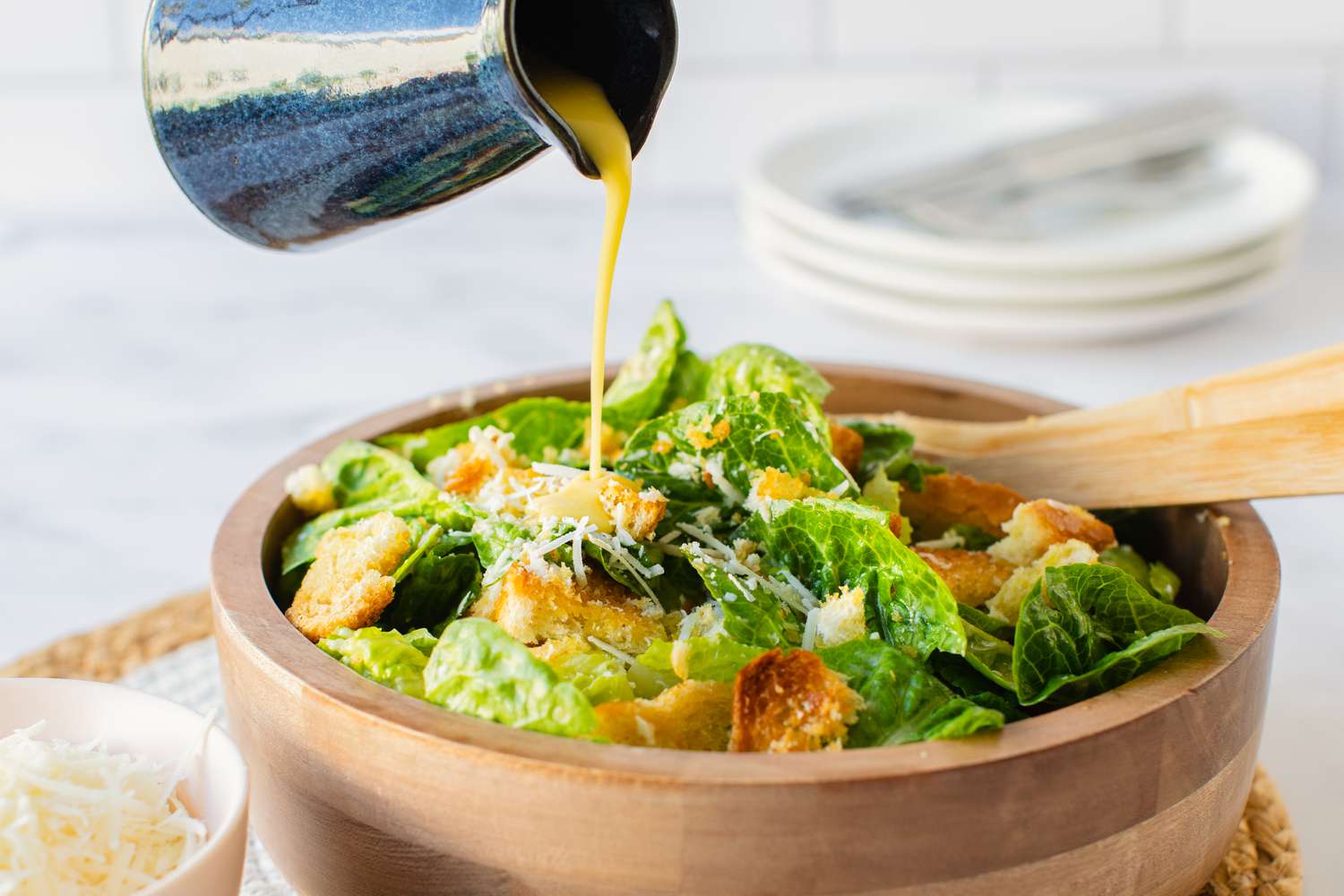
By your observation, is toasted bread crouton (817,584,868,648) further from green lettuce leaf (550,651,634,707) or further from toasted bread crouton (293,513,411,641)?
toasted bread crouton (293,513,411,641)

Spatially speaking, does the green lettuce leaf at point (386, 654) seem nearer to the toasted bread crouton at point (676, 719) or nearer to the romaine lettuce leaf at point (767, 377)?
the toasted bread crouton at point (676, 719)

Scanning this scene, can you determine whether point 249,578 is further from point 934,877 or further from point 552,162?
point 552,162

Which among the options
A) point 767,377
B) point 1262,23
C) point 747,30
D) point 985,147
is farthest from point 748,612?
point 1262,23

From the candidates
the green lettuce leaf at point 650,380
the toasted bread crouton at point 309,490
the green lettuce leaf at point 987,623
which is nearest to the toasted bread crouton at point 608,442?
the green lettuce leaf at point 650,380

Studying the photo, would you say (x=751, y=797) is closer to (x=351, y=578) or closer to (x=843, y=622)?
(x=843, y=622)

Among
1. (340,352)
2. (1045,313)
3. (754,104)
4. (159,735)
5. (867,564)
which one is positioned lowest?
(340,352)

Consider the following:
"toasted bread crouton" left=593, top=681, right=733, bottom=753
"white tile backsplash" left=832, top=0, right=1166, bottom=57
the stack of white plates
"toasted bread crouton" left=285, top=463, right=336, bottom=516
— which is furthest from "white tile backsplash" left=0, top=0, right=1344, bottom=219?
"toasted bread crouton" left=593, top=681, right=733, bottom=753
